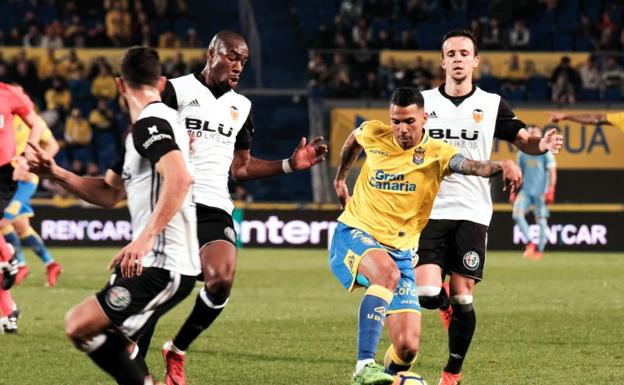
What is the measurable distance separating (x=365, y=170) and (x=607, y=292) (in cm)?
805

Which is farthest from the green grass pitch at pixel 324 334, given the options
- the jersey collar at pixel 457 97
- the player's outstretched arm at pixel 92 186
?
the player's outstretched arm at pixel 92 186

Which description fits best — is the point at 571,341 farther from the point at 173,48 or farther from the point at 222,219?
the point at 173,48

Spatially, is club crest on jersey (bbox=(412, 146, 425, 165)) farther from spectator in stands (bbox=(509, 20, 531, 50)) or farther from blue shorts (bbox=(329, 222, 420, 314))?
spectator in stands (bbox=(509, 20, 531, 50))

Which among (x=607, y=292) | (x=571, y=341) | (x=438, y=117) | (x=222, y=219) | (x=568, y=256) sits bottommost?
(x=568, y=256)

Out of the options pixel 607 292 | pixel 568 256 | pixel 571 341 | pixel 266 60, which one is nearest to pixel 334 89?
pixel 266 60

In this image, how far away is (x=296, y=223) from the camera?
23828 millimetres

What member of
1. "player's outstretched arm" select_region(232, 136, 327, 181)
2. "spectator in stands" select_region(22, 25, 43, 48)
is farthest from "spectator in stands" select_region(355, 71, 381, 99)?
"player's outstretched arm" select_region(232, 136, 327, 181)

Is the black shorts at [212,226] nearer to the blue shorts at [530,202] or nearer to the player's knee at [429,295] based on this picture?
the player's knee at [429,295]

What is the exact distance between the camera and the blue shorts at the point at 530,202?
71.5 ft

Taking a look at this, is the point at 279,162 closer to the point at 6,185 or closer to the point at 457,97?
the point at 457,97

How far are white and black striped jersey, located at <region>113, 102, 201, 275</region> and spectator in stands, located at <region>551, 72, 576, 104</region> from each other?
62.7 feet

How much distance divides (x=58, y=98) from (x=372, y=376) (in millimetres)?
19463

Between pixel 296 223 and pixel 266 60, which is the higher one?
pixel 266 60

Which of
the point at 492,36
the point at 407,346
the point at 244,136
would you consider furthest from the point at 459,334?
the point at 492,36
